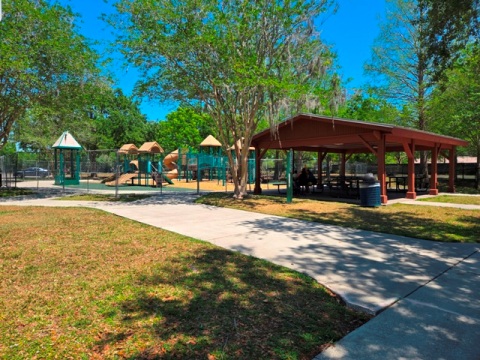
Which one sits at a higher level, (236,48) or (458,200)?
(236,48)

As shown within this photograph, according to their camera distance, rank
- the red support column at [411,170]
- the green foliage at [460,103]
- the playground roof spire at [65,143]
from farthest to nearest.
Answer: the playground roof spire at [65,143] < the green foliage at [460,103] < the red support column at [411,170]

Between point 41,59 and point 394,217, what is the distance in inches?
635

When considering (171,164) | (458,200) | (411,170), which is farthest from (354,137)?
(171,164)

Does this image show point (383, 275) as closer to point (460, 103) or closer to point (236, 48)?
point (236, 48)

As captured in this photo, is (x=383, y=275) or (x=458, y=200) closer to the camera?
(x=383, y=275)

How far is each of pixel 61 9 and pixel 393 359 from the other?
18823mm

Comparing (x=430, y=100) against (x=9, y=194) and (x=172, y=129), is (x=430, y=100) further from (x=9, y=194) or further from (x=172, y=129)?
(x=172, y=129)

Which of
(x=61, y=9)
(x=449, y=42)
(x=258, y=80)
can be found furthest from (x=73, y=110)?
(x=449, y=42)

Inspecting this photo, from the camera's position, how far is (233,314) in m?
3.46

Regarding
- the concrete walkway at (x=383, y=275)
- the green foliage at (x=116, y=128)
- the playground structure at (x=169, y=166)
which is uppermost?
the green foliage at (x=116, y=128)

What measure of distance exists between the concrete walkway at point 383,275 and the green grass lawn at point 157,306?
1.18 ft

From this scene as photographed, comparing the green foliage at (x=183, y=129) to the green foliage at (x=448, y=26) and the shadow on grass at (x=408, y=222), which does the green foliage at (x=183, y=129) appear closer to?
the shadow on grass at (x=408, y=222)

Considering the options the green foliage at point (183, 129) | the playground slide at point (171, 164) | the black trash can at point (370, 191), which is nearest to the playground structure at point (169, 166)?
the playground slide at point (171, 164)

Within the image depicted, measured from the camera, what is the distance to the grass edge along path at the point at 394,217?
25.6ft
